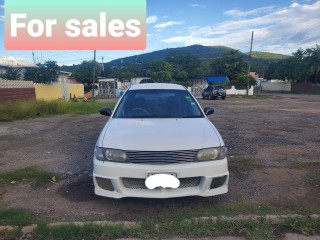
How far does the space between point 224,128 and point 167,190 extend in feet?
23.1

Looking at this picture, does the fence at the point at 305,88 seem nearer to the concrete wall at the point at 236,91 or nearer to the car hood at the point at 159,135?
the concrete wall at the point at 236,91

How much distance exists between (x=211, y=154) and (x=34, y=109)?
44.6 feet

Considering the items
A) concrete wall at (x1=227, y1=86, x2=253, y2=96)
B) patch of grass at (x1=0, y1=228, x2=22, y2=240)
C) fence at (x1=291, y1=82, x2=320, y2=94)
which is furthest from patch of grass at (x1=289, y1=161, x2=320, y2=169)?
fence at (x1=291, y1=82, x2=320, y2=94)

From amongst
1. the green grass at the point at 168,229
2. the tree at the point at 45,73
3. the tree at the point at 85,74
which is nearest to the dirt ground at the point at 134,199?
the green grass at the point at 168,229

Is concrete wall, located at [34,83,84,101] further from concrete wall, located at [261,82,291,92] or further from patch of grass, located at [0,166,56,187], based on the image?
concrete wall, located at [261,82,291,92]

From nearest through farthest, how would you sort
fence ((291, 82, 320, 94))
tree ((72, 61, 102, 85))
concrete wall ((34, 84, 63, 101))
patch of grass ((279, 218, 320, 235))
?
1. patch of grass ((279, 218, 320, 235))
2. concrete wall ((34, 84, 63, 101))
3. fence ((291, 82, 320, 94))
4. tree ((72, 61, 102, 85))

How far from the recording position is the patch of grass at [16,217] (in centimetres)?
336

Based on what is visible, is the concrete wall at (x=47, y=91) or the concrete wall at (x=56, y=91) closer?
the concrete wall at (x=47, y=91)

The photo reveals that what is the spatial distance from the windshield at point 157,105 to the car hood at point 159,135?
1.18 feet

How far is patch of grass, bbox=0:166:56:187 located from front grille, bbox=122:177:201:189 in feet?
6.16

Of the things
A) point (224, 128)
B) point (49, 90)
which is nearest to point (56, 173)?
point (224, 128)

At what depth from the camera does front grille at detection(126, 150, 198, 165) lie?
3408mm

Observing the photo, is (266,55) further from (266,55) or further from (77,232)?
(77,232)

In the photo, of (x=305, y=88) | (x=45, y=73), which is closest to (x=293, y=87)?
(x=305, y=88)
